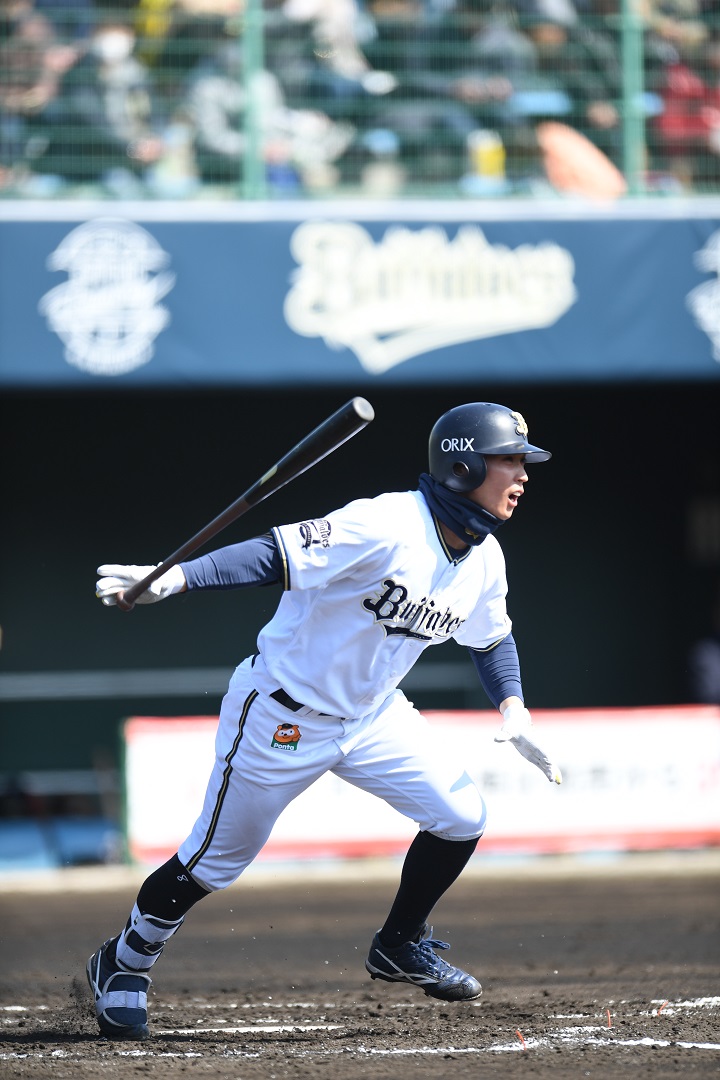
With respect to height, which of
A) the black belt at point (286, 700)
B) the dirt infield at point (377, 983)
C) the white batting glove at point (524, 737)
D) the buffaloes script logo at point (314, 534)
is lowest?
the dirt infield at point (377, 983)

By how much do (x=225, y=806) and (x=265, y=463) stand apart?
7.14 m

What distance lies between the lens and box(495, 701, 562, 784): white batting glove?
193 inches

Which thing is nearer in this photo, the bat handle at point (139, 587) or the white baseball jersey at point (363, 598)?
the bat handle at point (139, 587)

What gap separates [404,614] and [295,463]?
584 mm

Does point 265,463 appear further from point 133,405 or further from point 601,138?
point 601,138

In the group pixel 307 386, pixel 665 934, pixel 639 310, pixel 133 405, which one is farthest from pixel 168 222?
pixel 665 934

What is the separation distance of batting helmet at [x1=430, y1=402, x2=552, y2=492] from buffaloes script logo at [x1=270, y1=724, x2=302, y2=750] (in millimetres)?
885

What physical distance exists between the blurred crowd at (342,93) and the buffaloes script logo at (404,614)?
591 centimetres

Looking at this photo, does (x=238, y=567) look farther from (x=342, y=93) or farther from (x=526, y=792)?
(x=342, y=93)

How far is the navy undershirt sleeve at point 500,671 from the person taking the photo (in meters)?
5.08

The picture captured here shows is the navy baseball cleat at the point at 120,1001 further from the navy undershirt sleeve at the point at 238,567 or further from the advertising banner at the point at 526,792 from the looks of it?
the advertising banner at the point at 526,792

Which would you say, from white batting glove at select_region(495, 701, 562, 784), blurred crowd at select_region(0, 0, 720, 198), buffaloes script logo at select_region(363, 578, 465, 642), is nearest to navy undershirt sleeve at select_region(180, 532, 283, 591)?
buffaloes script logo at select_region(363, 578, 465, 642)

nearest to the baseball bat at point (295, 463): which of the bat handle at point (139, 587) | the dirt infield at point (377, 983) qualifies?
the bat handle at point (139, 587)

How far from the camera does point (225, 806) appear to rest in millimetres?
4727
